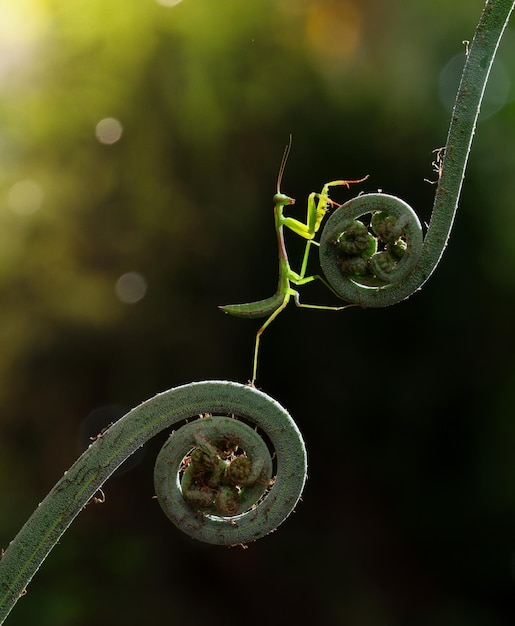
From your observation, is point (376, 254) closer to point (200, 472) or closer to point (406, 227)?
point (406, 227)

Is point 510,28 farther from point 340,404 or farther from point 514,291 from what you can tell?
point 340,404

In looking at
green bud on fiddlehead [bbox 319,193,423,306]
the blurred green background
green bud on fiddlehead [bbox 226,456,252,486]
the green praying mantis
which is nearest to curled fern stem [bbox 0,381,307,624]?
green bud on fiddlehead [bbox 226,456,252,486]

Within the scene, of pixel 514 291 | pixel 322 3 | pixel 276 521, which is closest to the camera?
pixel 276 521

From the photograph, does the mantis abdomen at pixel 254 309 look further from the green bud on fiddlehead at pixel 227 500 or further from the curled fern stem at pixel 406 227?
the green bud on fiddlehead at pixel 227 500

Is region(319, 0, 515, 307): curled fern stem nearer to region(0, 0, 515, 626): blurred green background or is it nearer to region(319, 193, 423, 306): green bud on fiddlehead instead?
region(319, 193, 423, 306): green bud on fiddlehead

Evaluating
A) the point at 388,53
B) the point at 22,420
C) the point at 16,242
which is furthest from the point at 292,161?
the point at 22,420

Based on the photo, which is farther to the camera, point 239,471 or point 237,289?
point 237,289

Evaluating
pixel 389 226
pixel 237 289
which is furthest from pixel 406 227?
pixel 237 289
